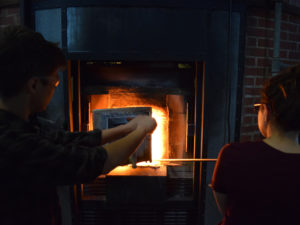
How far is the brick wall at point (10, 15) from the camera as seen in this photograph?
2.06 metres

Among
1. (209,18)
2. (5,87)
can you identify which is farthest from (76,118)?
(209,18)

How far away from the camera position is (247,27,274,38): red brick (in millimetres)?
2045

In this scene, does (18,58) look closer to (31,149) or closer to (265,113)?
(31,149)

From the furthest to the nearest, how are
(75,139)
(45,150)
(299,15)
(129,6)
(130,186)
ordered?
(299,15), (130,186), (129,6), (75,139), (45,150)

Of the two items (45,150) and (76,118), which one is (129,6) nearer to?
(76,118)

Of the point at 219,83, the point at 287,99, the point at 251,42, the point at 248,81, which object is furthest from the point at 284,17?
the point at 287,99

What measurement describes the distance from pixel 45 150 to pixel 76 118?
1.21 meters

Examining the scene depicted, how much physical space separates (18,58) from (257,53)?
6.00ft

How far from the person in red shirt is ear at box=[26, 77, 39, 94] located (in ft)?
2.57

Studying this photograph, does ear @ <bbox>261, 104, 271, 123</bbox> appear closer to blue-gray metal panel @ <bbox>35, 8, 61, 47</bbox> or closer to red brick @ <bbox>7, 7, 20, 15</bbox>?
blue-gray metal panel @ <bbox>35, 8, 61, 47</bbox>

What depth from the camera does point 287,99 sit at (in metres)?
0.91

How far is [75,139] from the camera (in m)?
1.35

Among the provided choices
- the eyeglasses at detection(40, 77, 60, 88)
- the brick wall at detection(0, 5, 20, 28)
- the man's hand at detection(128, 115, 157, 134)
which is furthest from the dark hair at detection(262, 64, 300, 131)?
the brick wall at detection(0, 5, 20, 28)

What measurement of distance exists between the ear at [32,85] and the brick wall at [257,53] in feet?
5.46
